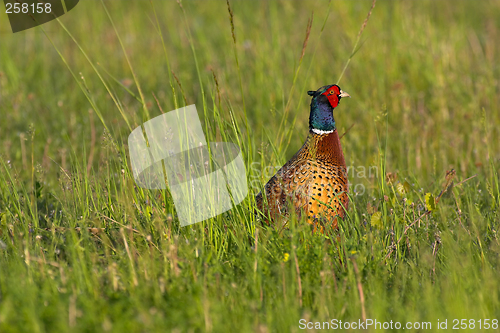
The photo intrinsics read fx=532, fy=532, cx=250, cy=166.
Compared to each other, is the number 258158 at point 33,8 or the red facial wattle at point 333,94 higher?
the number 258158 at point 33,8

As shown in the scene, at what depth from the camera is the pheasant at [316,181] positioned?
10.2ft

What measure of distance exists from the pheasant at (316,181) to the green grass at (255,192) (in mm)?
120

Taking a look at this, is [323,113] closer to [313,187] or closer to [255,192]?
[313,187]

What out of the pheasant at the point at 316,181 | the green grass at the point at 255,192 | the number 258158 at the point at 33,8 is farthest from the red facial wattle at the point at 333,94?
the number 258158 at the point at 33,8

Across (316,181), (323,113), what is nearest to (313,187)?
(316,181)

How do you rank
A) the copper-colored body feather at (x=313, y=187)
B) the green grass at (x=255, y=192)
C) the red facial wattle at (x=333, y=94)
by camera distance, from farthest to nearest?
the red facial wattle at (x=333, y=94)
the copper-colored body feather at (x=313, y=187)
the green grass at (x=255, y=192)

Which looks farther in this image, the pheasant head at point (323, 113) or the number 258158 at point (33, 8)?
the pheasant head at point (323, 113)

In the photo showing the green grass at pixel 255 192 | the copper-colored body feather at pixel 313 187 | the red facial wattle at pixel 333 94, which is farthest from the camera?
the red facial wattle at pixel 333 94

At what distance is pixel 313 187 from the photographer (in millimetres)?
3109

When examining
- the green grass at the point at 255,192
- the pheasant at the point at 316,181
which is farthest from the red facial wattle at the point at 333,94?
the green grass at the point at 255,192

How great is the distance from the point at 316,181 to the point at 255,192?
1.81 feet

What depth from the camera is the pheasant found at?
3.09m

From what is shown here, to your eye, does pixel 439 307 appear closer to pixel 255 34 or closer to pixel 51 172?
pixel 51 172

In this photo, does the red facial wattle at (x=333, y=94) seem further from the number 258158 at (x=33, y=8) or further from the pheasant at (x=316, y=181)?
the number 258158 at (x=33, y=8)
